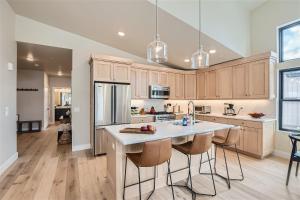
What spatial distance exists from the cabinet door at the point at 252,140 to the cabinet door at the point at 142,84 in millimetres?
2891

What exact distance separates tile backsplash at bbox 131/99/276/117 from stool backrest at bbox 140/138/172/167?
11.1 feet

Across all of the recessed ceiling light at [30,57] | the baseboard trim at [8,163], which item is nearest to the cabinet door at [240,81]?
the baseboard trim at [8,163]

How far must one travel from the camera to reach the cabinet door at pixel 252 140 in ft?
12.0

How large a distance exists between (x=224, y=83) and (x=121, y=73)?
3.06 m

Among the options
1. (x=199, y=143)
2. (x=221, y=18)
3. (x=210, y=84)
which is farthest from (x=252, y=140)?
(x=221, y=18)

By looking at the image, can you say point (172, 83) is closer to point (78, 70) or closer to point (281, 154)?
point (78, 70)

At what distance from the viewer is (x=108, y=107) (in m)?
4.03

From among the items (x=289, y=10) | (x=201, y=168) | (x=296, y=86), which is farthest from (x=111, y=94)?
(x=289, y=10)

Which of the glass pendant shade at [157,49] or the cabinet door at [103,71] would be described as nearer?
the glass pendant shade at [157,49]

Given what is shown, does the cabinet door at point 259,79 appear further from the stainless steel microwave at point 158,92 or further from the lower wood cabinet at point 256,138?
the stainless steel microwave at point 158,92

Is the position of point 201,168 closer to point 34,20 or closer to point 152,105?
point 152,105

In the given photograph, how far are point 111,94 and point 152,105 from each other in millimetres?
1898

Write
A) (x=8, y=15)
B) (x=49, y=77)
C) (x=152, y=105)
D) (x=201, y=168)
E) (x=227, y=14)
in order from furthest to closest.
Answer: (x=49, y=77) → (x=152, y=105) → (x=227, y=14) → (x=8, y=15) → (x=201, y=168)

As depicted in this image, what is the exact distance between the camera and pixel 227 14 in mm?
4016
